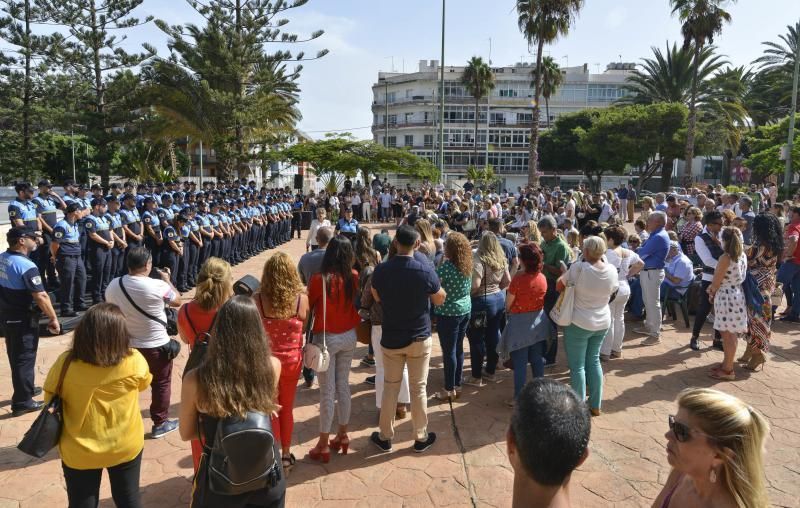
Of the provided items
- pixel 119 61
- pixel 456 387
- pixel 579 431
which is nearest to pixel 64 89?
pixel 119 61

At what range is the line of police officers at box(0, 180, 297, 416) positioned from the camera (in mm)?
4906

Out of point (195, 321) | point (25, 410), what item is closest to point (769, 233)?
point (195, 321)

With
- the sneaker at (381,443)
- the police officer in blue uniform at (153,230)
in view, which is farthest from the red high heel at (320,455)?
the police officer in blue uniform at (153,230)

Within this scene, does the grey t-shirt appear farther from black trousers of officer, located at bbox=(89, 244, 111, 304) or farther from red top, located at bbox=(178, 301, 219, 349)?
black trousers of officer, located at bbox=(89, 244, 111, 304)

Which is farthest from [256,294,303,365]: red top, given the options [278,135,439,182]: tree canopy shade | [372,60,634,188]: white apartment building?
[372,60,634,188]: white apartment building

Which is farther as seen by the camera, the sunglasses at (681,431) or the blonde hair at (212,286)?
the blonde hair at (212,286)

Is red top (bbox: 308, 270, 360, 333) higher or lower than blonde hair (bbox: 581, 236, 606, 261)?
lower

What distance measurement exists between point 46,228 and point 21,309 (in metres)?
5.95

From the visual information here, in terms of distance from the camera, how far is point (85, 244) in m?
9.89

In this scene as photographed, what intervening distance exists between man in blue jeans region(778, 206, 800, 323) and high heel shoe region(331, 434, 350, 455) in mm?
7434

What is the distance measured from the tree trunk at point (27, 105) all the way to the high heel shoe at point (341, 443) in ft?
81.2

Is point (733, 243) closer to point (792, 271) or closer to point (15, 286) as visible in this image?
point (792, 271)

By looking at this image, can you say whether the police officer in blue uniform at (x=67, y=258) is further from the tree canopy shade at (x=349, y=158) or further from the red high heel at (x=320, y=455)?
the tree canopy shade at (x=349, y=158)

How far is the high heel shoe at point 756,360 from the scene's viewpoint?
6.22m
